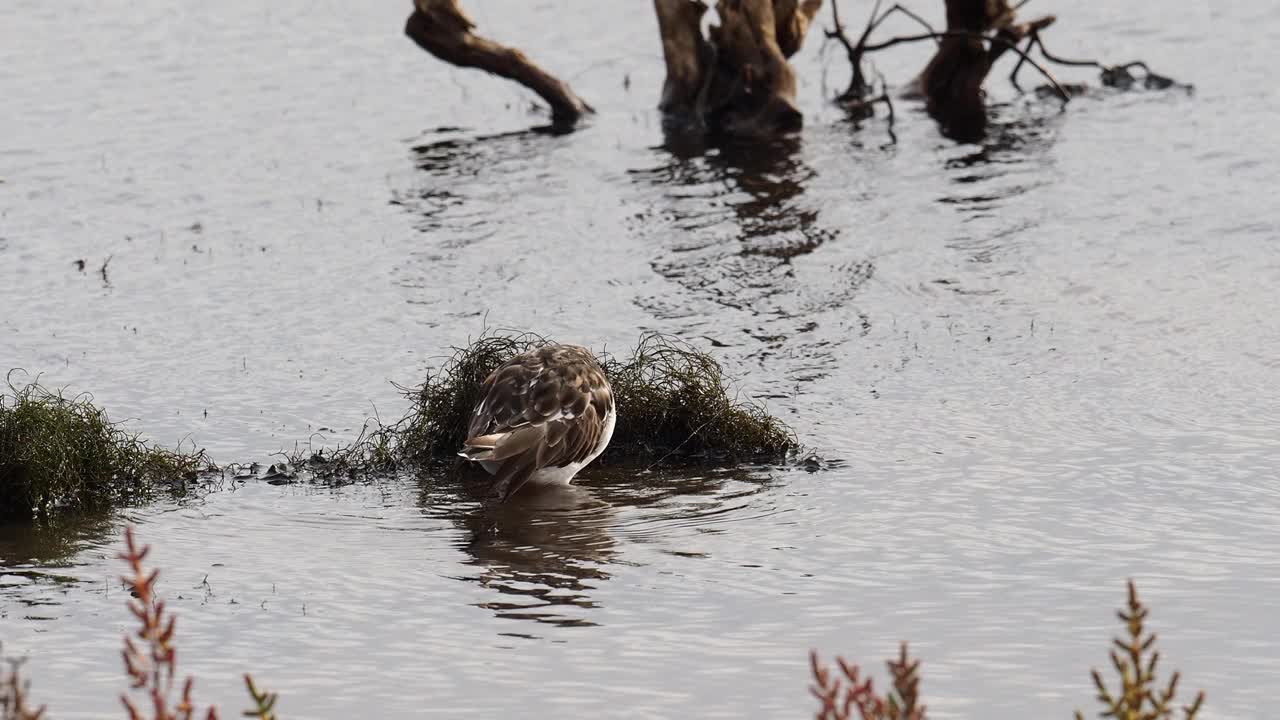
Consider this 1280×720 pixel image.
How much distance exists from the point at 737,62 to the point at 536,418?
15314mm

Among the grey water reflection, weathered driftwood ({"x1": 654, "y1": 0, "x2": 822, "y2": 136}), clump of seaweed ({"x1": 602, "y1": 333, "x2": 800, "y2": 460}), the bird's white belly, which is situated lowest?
the grey water reflection

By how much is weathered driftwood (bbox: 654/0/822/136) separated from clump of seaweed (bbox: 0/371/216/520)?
14.9 meters

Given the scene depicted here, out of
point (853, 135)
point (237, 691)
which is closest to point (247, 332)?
point (237, 691)

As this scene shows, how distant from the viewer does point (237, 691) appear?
9.16 metres

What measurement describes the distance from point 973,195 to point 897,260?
122 inches

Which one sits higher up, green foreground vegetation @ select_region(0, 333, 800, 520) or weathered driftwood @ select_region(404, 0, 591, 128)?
weathered driftwood @ select_region(404, 0, 591, 128)

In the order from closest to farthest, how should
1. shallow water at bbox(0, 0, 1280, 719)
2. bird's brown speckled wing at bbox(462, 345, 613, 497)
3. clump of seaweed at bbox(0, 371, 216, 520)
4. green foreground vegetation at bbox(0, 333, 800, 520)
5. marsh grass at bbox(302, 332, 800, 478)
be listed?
shallow water at bbox(0, 0, 1280, 719), clump of seaweed at bbox(0, 371, 216, 520), bird's brown speckled wing at bbox(462, 345, 613, 497), green foreground vegetation at bbox(0, 333, 800, 520), marsh grass at bbox(302, 332, 800, 478)

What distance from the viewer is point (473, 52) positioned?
26.6 metres

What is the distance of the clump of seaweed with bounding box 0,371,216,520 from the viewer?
11.8m

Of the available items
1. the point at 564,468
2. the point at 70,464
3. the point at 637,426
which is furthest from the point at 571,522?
the point at 70,464

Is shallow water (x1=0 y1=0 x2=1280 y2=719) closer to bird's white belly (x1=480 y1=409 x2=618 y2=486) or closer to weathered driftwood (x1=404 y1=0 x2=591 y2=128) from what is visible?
bird's white belly (x1=480 y1=409 x2=618 y2=486)

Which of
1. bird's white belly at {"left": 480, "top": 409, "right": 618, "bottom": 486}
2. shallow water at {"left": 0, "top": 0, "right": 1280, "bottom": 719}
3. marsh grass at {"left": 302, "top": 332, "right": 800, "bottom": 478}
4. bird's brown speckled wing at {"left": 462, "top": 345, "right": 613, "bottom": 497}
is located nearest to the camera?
shallow water at {"left": 0, "top": 0, "right": 1280, "bottom": 719}

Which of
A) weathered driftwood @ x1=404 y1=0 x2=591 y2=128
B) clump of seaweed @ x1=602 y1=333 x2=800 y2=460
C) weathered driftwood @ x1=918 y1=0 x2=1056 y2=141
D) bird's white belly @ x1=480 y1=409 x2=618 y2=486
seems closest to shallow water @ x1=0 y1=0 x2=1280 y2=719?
bird's white belly @ x1=480 y1=409 x2=618 y2=486

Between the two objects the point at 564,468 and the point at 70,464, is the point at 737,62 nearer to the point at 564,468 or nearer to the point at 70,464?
the point at 564,468
